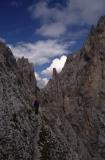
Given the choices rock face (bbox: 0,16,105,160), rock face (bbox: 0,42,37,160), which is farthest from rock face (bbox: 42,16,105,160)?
rock face (bbox: 0,42,37,160)

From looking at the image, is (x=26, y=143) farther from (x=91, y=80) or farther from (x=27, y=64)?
(x=91, y=80)

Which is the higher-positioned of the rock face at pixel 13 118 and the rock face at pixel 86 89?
the rock face at pixel 86 89

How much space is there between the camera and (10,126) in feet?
141

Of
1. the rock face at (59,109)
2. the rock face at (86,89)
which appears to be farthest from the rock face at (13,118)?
the rock face at (86,89)

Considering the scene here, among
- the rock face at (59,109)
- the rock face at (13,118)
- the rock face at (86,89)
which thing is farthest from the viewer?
the rock face at (86,89)

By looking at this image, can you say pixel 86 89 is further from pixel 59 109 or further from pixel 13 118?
pixel 13 118

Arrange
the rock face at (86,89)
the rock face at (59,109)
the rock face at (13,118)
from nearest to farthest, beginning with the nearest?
the rock face at (13,118) < the rock face at (59,109) < the rock face at (86,89)

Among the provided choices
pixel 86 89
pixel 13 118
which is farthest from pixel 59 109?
pixel 13 118

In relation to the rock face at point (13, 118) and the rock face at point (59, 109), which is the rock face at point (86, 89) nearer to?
the rock face at point (59, 109)

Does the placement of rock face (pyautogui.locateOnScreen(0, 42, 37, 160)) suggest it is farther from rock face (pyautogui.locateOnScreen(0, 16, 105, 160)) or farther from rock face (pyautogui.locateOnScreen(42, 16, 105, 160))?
rock face (pyautogui.locateOnScreen(42, 16, 105, 160))

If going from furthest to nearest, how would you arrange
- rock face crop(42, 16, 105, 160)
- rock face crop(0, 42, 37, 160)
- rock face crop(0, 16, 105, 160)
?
rock face crop(42, 16, 105, 160)
rock face crop(0, 16, 105, 160)
rock face crop(0, 42, 37, 160)

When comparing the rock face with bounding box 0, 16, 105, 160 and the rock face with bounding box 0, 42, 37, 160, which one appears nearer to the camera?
the rock face with bounding box 0, 42, 37, 160

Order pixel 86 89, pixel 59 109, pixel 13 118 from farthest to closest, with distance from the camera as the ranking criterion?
1. pixel 86 89
2. pixel 59 109
3. pixel 13 118

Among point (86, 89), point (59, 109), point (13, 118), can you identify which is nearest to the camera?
point (13, 118)
